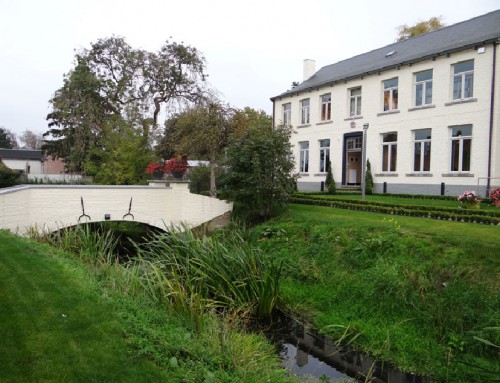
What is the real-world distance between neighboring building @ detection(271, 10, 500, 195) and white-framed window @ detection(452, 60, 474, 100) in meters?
0.04

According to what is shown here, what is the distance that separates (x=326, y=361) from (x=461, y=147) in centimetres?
1440

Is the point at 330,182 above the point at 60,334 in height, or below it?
above

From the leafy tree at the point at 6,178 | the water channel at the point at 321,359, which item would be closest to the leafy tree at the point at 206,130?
the water channel at the point at 321,359

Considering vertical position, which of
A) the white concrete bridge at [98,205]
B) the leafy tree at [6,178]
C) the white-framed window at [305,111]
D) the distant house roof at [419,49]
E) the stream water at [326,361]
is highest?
the distant house roof at [419,49]

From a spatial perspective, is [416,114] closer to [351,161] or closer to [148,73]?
[351,161]

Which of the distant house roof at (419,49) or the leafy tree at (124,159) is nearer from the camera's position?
the distant house roof at (419,49)

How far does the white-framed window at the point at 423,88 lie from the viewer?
1911 centimetres

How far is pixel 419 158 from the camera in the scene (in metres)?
19.6

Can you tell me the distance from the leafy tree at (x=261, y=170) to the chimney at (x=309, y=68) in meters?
14.3

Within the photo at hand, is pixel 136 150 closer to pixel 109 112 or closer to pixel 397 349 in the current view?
pixel 109 112

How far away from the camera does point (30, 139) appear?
87.5 m

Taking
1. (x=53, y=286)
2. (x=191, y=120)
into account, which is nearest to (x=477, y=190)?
(x=191, y=120)

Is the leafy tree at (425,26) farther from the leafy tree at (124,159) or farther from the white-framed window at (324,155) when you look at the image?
the leafy tree at (124,159)

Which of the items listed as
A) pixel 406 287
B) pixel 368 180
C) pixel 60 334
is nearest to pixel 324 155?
pixel 368 180
